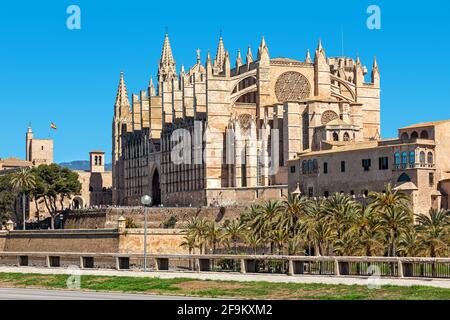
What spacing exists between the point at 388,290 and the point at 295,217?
31701 mm

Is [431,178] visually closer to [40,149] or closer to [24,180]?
[24,180]

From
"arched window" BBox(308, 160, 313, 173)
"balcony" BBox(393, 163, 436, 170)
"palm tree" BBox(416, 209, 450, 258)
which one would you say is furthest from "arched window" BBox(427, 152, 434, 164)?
"palm tree" BBox(416, 209, 450, 258)

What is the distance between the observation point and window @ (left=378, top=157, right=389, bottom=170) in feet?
244

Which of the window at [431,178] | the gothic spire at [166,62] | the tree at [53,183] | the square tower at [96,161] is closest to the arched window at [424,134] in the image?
the window at [431,178]

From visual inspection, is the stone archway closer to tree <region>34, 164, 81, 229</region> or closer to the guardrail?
tree <region>34, 164, 81, 229</region>

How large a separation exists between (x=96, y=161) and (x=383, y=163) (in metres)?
89.7

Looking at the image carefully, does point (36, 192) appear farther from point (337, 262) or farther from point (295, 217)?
point (337, 262)

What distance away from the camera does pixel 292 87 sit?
10544cm

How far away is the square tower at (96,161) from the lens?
516ft

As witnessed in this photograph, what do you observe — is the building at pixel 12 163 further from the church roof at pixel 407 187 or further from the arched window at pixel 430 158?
the church roof at pixel 407 187

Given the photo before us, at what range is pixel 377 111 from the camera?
344ft

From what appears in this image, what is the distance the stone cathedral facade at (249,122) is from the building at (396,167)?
7.44m

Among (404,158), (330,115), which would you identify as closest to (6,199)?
(330,115)

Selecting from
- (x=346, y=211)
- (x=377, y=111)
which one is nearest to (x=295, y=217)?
(x=346, y=211)
